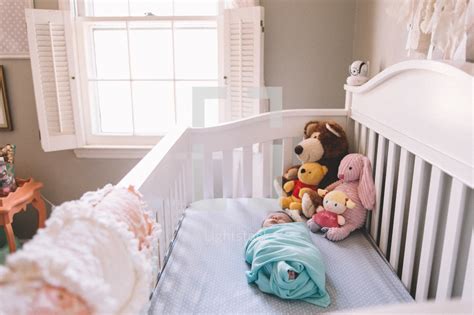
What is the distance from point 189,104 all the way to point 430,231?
67.4 inches

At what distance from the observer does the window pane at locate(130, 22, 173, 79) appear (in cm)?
230

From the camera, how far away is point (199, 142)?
1.70m

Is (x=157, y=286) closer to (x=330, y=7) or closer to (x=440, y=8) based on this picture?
(x=440, y=8)

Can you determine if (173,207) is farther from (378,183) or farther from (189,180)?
(378,183)

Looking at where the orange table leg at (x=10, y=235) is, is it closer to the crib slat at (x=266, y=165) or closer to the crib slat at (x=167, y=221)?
the crib slat at (x=167, y=221)

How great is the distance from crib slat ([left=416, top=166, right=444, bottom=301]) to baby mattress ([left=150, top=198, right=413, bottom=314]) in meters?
0.06

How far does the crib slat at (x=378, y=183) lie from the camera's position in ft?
4.31

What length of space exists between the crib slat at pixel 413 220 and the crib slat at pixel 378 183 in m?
0.24

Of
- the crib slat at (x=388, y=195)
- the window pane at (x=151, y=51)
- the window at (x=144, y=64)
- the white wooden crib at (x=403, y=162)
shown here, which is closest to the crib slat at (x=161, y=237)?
the white wooden crib at (x=403, y=162)

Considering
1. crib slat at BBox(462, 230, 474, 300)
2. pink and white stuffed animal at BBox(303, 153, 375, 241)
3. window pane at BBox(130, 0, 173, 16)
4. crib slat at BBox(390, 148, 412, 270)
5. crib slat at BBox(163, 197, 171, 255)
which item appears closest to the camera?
crib slat at BBox(462, 230, 474, 300)

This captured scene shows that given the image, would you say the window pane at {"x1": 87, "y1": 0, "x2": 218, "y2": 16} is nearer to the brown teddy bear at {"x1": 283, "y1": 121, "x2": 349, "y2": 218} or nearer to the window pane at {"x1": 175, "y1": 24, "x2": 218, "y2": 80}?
the window pane at {"x1": 175, "y1": 24, "x2": 218, "y2": 80}

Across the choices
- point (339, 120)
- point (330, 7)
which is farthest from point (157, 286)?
point (330, 7)

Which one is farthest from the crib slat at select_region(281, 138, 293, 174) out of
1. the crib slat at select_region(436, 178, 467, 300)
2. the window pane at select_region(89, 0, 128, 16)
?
the window pane at select_region(89, 0, 128, 16)

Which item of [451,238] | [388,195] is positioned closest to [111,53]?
[388,195]
